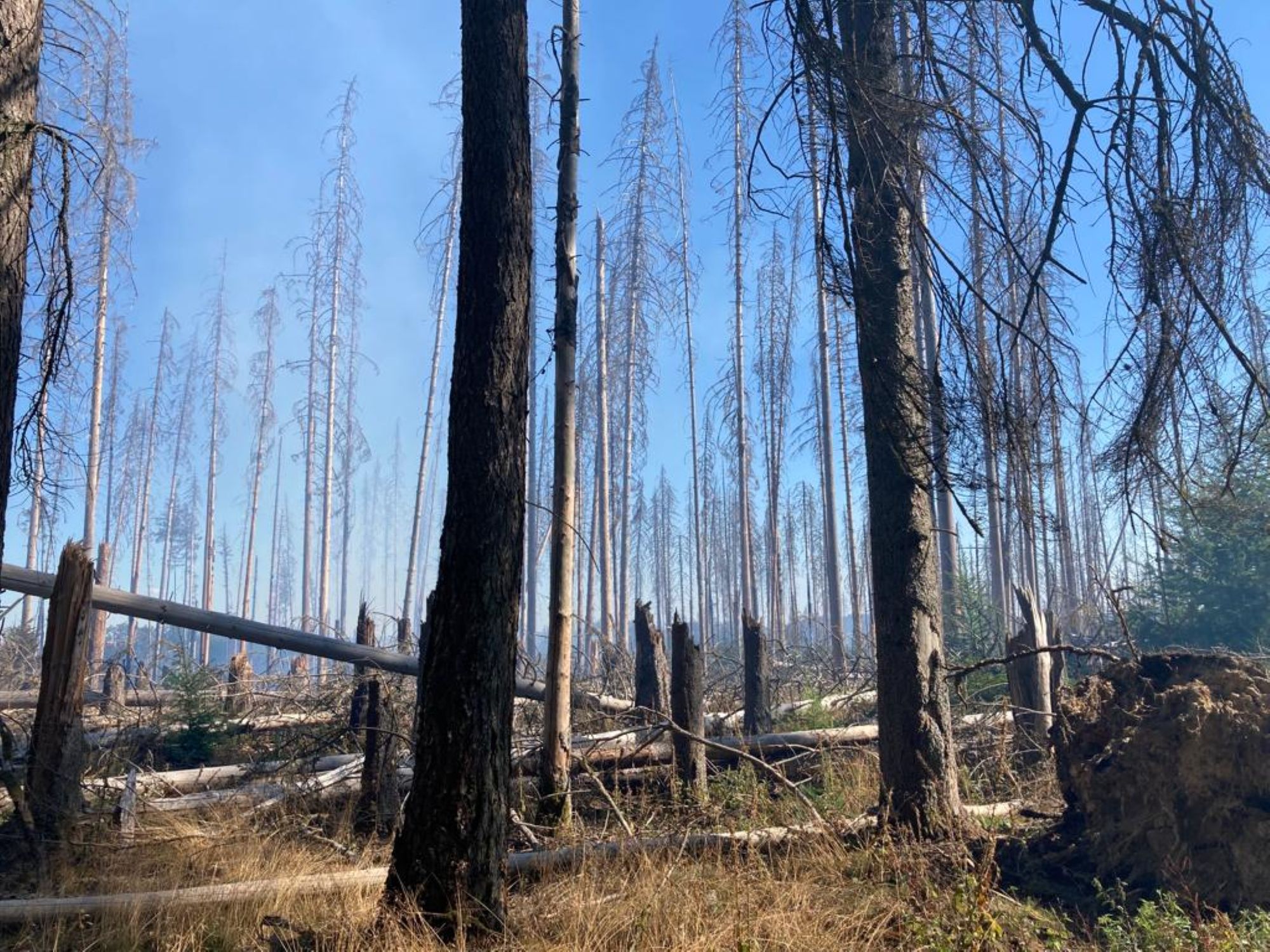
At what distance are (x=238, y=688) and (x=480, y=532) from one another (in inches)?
324

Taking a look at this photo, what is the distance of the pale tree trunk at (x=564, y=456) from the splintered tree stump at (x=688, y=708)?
101cm

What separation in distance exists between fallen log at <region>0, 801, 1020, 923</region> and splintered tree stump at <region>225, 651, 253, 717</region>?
4.94 m

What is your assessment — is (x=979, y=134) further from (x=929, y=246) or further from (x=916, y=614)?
(x=916, y=614)

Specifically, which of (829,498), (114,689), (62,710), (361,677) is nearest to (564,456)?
(361,677)

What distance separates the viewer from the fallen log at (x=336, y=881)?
15.0 ft

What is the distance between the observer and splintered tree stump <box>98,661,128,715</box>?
10227mm

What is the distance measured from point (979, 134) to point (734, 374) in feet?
58.9

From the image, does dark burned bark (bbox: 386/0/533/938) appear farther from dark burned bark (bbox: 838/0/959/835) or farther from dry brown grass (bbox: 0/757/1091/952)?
dark burned bark (bbox: 838/0/959/835)

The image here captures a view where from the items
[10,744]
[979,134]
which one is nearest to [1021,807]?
[979,134]

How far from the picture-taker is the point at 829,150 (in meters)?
3.96

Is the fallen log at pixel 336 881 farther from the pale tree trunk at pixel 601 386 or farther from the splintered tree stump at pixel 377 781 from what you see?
the pale tree trunk at pixel 601 386

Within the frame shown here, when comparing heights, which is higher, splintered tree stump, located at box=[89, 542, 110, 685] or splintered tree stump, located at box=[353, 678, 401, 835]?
splintered tree stump, located at box=[89, 542, 110, 685]

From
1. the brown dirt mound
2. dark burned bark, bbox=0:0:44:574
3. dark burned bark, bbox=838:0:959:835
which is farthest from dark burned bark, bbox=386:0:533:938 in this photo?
the brown dirt mound

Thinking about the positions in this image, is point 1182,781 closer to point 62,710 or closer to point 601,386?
point 62,710
